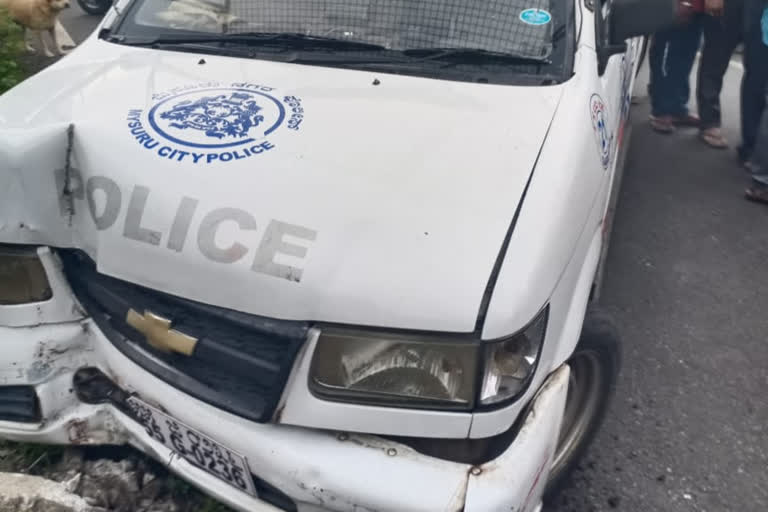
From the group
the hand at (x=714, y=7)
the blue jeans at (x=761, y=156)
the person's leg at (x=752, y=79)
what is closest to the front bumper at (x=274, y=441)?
the blue jeans at (x=761, y=156)

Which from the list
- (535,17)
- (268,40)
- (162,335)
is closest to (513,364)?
(162,335)

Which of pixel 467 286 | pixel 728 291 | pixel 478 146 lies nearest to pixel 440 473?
pixel 467 286

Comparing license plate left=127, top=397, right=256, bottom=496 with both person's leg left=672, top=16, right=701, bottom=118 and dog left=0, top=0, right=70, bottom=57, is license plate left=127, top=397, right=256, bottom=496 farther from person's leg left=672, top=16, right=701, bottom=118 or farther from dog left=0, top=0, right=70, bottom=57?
dog left=0, top=0, right=70, bottom=57

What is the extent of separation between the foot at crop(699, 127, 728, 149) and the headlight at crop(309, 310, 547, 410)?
14.2 feet

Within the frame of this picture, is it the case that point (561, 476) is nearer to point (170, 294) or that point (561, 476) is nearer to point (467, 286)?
point (467, 286)

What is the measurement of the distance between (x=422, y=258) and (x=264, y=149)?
0.56 meters

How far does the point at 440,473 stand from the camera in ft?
5.49

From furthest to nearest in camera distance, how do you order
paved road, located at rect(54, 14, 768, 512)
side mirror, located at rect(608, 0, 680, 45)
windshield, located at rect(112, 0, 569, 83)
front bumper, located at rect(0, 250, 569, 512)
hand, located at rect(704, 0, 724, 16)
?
1. hand, located at rect(704, 0, 724, 16)
2. side mirror, located at rect(608, 0, 680, 45)
3. paved road, located at rect(54, 14, 768, 512)
4. windshield, located at rect(112, 0, 569, 83)
5. front bumper, located at rect(0, 250, 569, 512)

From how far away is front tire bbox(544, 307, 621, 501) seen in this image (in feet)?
7.47

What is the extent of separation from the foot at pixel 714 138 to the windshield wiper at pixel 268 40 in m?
3.78

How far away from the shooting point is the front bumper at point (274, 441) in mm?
1655

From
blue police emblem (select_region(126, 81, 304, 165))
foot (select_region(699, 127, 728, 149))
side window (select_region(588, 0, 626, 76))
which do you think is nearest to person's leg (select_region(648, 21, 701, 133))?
foot (select_region(699, 127, 728, 149))

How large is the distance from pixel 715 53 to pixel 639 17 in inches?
117

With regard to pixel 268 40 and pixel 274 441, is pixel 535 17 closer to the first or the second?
pixel 268 40
